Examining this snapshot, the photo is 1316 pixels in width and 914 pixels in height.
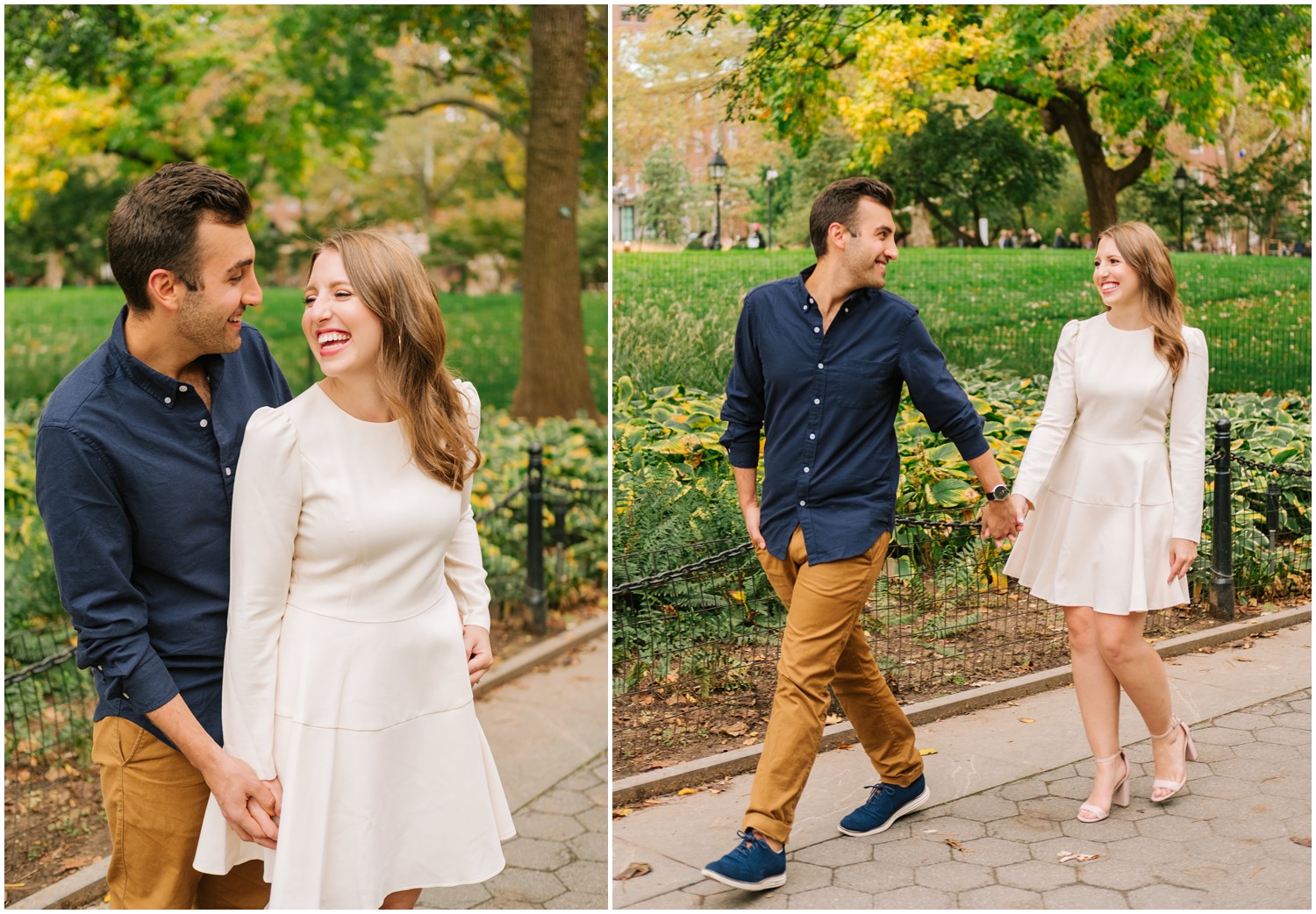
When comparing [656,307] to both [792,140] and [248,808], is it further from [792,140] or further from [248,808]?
[248,808]

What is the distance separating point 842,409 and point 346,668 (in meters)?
1.81

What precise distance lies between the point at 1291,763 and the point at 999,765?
1.11m

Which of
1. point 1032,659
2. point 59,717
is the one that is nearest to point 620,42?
point 1032,659

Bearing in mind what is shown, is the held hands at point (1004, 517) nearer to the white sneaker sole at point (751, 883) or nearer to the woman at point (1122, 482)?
the woman at point (1122, 482)

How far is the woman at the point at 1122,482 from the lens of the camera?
415 cm

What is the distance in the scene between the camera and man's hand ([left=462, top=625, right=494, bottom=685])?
9.55 ft

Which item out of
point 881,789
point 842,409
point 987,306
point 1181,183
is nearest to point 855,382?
point 842,409

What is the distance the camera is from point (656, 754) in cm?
482

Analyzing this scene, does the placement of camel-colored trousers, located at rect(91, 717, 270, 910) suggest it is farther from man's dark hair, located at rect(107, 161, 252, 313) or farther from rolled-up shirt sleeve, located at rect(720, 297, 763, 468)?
rolled-up shirt sleeve, located at rect(720, 297, 763, 468)

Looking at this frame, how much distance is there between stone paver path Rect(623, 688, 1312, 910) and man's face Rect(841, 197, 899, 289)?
6.27 ft

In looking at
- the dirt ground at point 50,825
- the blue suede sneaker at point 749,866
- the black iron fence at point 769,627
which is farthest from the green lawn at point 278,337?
the blue suede sneaker at point 749,866

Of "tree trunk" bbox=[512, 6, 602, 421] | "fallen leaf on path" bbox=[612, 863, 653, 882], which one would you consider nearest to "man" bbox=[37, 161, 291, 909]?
"fallen leaf on path" bbox=[612, 863, 653, 882]

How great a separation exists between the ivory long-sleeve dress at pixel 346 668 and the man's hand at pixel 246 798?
3 cm

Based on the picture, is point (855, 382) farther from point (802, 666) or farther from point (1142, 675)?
point (1142, 675)
